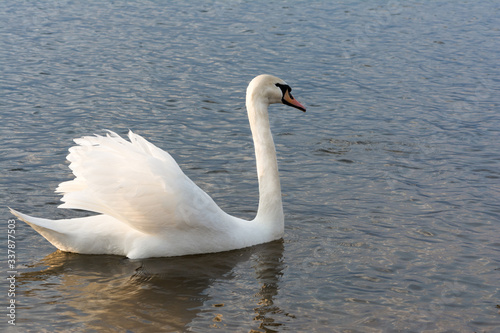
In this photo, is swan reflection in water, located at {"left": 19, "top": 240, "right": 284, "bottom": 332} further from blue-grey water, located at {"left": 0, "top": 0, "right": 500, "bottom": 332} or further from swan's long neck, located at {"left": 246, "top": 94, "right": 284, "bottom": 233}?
swan's long neck, located at {"left": 246, "top": 94, "right": 284, "bottom": 233}

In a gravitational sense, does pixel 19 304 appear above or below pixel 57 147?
below

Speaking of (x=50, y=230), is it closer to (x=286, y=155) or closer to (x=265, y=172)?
(x=265, y=172)

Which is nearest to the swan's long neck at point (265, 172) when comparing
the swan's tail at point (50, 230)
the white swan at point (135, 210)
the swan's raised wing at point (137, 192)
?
the white swan at point (135, 210)

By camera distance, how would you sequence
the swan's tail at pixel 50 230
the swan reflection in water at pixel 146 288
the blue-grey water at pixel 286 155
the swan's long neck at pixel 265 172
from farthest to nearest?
the swan's long neck at pixel 265 172
the swan's tail at pixel 50 230
the blue-grey water at pixel 286 155
the swan reflection in water at pixel 146 288

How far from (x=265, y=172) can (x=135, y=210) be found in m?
1.67

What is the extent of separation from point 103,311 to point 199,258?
1398 mm

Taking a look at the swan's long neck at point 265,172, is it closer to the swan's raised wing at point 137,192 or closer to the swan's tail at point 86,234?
the swan's raised wing at point 137,192

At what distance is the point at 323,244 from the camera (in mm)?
7977

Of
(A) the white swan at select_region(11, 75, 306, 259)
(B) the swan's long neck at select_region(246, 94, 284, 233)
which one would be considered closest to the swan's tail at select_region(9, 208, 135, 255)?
(A) the white swan at select_region(11, 75, 306, 259)

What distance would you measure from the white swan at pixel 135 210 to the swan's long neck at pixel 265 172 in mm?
303

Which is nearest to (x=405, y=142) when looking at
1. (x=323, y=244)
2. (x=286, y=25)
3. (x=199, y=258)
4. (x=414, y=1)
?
(x=323, y=244)

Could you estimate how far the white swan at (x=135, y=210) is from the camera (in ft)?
23.5

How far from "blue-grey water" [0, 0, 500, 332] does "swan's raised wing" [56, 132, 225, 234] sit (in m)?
0.54

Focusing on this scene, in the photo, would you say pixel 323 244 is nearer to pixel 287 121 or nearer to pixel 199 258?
pixel 199 258
